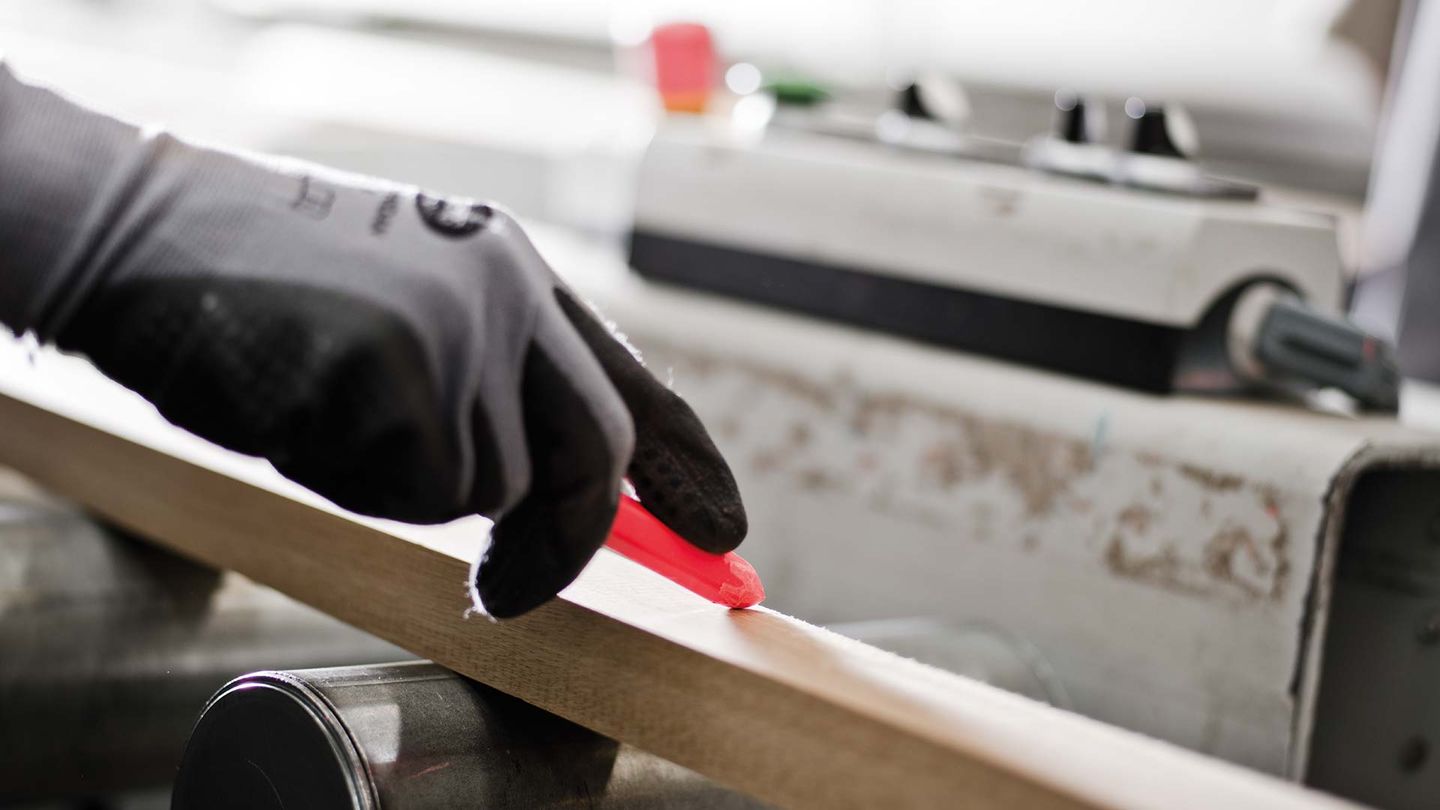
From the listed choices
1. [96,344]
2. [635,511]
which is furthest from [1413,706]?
[96,344]

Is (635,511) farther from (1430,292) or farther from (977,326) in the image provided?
(1430,292)

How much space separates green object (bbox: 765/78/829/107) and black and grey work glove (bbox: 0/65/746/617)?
0.92 meters

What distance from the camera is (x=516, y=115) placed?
7.31 ft

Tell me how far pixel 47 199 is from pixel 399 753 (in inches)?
10.9

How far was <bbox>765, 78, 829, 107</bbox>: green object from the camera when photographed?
1413mm

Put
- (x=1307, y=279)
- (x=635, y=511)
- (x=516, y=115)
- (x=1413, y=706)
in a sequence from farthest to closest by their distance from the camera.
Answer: (x=516, y=115) < (x=1307, y=279) < (x=1413, y=706) < (x=635, y=511)

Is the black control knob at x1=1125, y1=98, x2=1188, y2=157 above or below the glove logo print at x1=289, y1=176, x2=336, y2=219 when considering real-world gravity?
below

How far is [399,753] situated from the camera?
603 mm

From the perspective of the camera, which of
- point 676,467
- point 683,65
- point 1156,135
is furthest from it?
point 683,65

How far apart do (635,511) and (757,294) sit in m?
0.68

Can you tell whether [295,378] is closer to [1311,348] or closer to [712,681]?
[712,681]

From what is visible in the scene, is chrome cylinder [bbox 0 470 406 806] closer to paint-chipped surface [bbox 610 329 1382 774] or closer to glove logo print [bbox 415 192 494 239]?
paint-chipped surface [bbox 610 329 1382 774]

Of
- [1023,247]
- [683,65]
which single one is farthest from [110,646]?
[683,65]

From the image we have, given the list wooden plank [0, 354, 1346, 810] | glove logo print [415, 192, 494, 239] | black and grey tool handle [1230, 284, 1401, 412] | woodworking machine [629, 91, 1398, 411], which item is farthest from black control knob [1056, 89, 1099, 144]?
glove logo print [415, 192, 494, 239]
